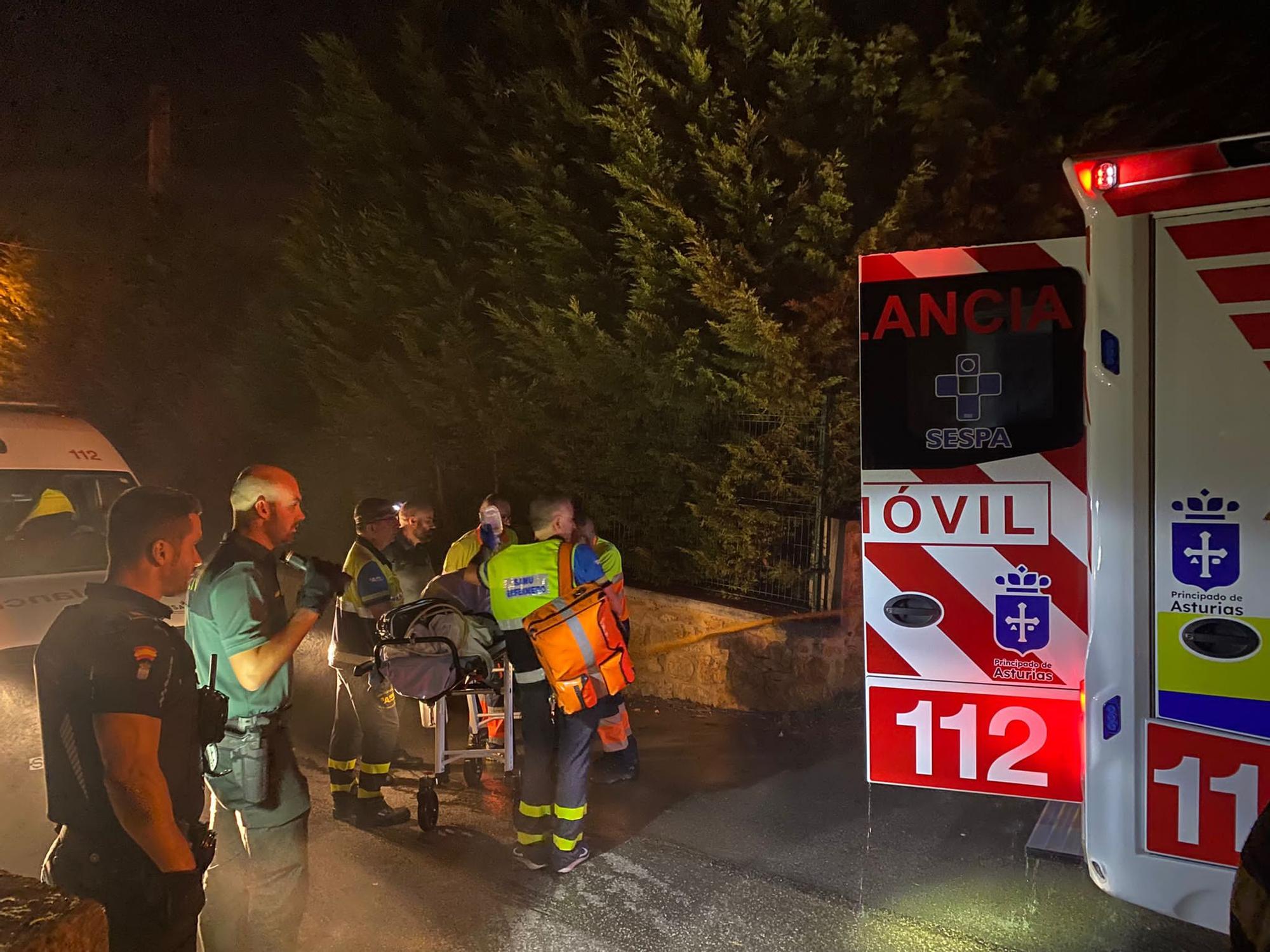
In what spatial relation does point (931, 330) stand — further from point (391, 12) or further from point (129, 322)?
point (129, 322)

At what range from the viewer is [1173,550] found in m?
2.59

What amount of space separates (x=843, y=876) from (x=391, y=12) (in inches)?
415

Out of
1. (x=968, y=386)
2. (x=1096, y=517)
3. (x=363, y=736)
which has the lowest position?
(x=363, y=736)

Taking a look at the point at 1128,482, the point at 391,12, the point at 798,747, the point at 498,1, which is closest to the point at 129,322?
the point at 391,12

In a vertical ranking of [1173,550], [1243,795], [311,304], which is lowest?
[1243,795]

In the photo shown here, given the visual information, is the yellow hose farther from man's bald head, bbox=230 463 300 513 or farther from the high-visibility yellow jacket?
man's bald head, bbox=230 463 300 513

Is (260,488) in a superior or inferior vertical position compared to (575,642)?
superior

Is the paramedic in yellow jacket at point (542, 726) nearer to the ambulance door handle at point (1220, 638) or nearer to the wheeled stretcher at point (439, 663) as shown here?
the wheeled stretcher at point (439, 663)

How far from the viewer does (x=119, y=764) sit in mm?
2428

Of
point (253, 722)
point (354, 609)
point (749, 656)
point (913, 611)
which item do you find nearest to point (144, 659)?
point (253, 722)

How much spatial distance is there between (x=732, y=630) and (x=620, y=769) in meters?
1.73

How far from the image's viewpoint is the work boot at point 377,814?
5176 millimetres

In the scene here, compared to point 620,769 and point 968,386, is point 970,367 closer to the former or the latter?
point 968,386

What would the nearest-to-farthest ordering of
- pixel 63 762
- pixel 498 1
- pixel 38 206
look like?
pixel 63 762
pixel 498 1
pixel 38 206
